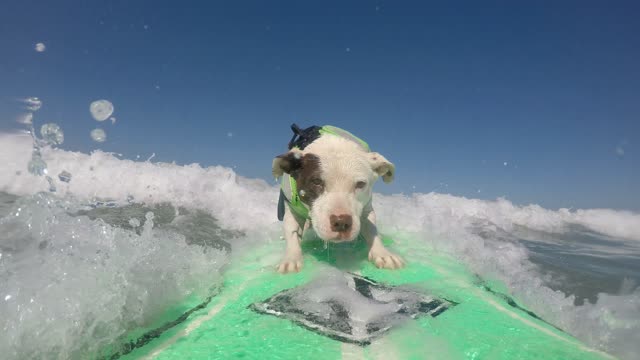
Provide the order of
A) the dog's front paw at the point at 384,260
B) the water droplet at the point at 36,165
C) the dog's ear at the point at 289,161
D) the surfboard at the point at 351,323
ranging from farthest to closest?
the water droplet at the point at 36,165 → the dog's ear at the point at 289,161 → the dog's front paw at the point at 384,260 → the surfboard at the point at 351,323

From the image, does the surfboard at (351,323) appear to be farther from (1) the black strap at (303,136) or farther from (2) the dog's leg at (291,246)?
(1) the black strap at (303,136)

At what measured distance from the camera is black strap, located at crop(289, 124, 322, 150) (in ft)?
15.0

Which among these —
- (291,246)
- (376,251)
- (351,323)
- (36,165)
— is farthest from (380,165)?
(36,165)

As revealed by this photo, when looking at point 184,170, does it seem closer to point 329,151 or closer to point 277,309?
point 329,151

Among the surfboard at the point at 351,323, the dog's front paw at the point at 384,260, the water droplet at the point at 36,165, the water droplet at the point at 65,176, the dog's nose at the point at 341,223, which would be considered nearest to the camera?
the surfboard at the point at 351,323

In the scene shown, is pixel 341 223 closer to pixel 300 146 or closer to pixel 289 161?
pixel 289 161

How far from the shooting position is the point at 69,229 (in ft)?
9.19

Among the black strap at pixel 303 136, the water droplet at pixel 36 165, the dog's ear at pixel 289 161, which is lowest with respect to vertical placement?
the water droplet at pixel 36 165

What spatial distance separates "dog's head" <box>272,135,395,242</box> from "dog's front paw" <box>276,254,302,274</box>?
0.45 meters

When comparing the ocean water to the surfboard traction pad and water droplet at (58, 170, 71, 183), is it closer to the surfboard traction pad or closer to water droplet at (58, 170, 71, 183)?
the surfboard traction pad

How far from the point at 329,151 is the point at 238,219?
6366mm

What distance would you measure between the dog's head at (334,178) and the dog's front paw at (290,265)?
45cm

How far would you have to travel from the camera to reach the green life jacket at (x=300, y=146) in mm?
4195

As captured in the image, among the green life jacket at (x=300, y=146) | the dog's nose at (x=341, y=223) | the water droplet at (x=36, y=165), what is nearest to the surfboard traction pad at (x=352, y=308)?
the dog's nose at (x=341, y=223)
